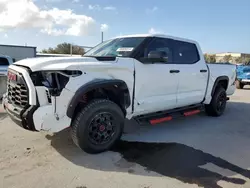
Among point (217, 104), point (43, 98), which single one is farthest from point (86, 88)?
point (217, 104)

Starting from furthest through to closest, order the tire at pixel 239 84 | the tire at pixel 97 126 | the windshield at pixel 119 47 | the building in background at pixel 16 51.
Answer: the building in background at pixel 16 51 < the tire at pixel 239 84 < the windshield at pixel 119 47 < the tire at pixel 97 126

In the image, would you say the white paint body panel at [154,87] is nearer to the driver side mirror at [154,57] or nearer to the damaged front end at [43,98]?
the driver side mirror at [154,57]

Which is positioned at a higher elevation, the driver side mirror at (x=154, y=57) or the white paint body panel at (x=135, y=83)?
the driver side mirror at (x=154, y=57)

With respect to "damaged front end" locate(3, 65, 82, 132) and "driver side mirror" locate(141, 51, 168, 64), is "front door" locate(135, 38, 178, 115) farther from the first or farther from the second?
"damaged front end" locate(3, 65, 82, 132)

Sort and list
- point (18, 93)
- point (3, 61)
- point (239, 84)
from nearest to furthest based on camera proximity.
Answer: point (18, 93)
point (3, 61)
point (239, 84)

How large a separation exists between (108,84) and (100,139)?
0.89 meters

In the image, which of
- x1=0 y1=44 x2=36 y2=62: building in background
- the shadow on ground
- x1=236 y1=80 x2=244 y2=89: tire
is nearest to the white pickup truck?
the shadow on ground

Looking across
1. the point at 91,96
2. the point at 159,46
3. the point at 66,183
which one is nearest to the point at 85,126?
the point at 91,96

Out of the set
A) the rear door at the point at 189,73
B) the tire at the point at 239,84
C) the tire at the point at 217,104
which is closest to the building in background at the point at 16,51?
the tire at the point at 239,84

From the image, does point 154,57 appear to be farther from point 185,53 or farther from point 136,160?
point 136,160

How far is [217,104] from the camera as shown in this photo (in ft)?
22.6

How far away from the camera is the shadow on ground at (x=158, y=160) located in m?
3.42

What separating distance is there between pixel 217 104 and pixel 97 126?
410 cm

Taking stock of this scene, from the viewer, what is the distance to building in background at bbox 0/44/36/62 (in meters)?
25.1
